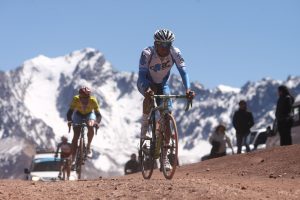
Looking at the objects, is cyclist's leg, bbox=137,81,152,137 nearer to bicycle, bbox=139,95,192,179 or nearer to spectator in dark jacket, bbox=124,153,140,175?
bicycle, bbox=139,95,192,179

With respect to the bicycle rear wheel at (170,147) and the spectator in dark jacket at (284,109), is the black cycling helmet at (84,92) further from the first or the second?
the spectator in dark jacket at (284,109)

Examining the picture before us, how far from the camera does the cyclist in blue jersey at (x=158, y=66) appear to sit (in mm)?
11883

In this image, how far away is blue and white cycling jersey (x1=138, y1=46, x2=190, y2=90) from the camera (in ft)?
39.5

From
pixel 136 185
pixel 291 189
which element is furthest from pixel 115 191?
pixel 291 189

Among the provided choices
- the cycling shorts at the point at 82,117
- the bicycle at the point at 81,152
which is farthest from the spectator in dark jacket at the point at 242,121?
the cycling shorts at the point at 82,117

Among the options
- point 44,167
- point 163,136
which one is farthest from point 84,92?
point 44,167

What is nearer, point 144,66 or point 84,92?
point 144,66

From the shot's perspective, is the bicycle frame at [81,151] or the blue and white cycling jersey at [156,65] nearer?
the blue and white cycling jersey at [156,65]

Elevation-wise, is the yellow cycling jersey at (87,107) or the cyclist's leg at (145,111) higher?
the yellow cycling jersey at (87,107)

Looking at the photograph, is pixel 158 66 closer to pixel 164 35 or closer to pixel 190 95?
pixel 164 35

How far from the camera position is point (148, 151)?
1242cm

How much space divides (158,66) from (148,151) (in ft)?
4.76

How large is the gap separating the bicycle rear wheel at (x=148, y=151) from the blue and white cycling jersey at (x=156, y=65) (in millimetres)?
598

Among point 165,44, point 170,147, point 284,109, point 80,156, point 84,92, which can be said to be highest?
point 284,109
